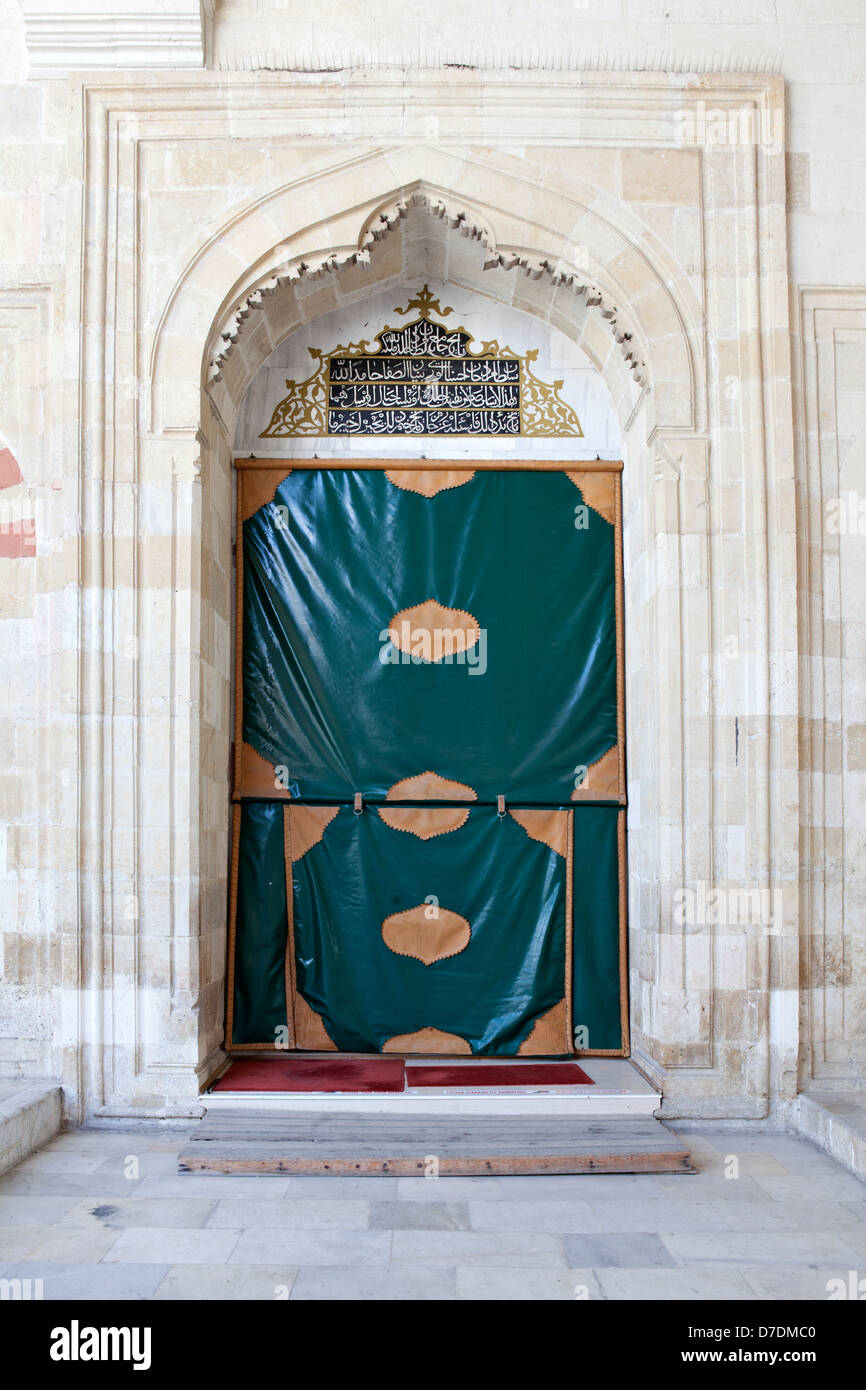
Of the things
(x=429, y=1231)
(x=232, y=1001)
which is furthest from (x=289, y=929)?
(x=429, y=1231)

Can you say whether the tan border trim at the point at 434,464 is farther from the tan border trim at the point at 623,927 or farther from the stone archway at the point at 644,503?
the tan border trim at the point at 623,927

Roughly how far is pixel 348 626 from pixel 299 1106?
2.10m

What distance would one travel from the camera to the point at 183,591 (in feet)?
14.9

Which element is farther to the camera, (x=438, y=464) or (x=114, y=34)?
(x=438, y=464)

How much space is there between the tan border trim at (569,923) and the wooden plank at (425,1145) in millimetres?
736

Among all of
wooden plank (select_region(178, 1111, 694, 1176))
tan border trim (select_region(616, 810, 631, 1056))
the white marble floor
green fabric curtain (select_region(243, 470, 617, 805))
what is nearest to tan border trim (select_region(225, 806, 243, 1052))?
green fabric curtain (select_region(243, 470, 617, 805))

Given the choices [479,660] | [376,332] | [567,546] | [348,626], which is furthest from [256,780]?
[376,332]

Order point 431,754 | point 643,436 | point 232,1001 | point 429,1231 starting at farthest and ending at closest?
point 431,754
point 232,1001
point 643,436
point 429,1231

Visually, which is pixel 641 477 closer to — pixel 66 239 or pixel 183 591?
pixel 183 591

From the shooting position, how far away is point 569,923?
16.6ft

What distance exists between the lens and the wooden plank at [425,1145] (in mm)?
3863

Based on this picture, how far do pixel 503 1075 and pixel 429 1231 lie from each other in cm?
138

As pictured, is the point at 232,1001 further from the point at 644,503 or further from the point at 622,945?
the point at 644,503

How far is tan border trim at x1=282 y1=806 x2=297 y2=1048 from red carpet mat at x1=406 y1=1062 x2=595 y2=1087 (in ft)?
1.92
